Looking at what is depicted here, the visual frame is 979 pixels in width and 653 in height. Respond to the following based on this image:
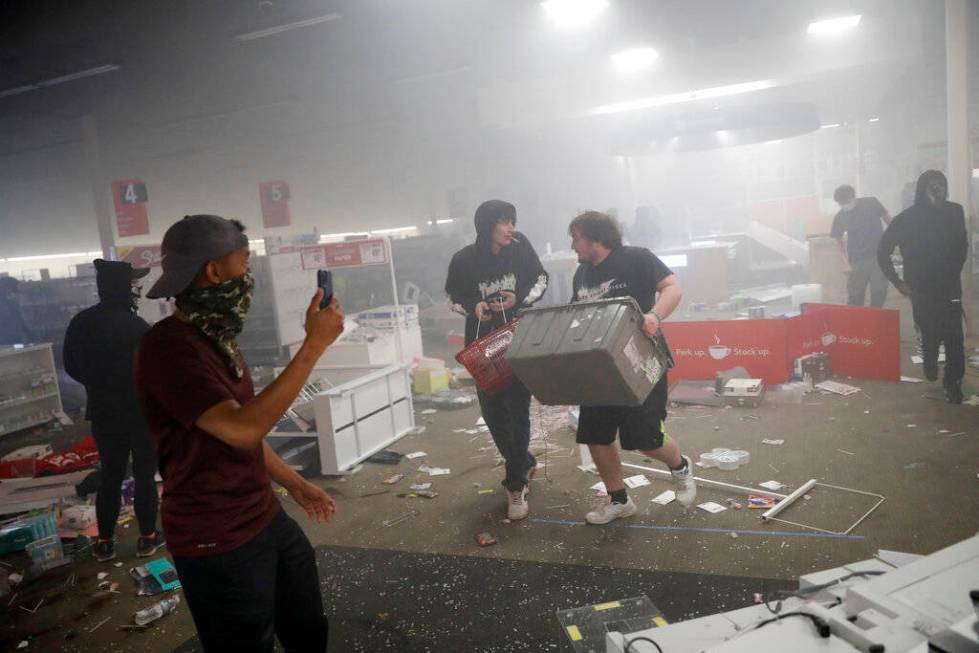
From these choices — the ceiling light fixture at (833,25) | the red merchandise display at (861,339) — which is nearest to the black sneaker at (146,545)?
the red merchandise display at (861,339)

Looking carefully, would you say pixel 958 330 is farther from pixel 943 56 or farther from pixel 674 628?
pixel 943 56

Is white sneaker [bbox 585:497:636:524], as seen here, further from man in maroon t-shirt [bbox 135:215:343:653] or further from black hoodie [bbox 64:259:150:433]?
black hoodie [bbox 64:259:150:433]

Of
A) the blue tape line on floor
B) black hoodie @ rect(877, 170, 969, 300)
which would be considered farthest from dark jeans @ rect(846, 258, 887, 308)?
the blue tape line on floor

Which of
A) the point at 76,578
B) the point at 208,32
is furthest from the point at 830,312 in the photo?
the point at 208,32

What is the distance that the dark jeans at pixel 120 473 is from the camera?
3.81m

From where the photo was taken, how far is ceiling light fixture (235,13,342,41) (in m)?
6.96

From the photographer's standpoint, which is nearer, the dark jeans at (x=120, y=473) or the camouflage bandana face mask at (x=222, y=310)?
the camouflage bandana face mask at (x=222, y=310)

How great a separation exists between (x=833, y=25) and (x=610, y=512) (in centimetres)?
931

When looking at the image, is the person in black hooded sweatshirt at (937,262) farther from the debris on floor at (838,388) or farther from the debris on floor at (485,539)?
the debris on floor at (485,539)

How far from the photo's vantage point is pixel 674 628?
1658mm

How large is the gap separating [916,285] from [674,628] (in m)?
4.62

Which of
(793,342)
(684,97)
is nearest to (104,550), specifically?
(793,342)

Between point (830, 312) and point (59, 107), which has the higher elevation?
point (59, 107)

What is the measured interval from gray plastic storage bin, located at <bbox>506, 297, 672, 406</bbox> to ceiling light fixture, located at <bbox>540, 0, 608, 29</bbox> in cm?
538
